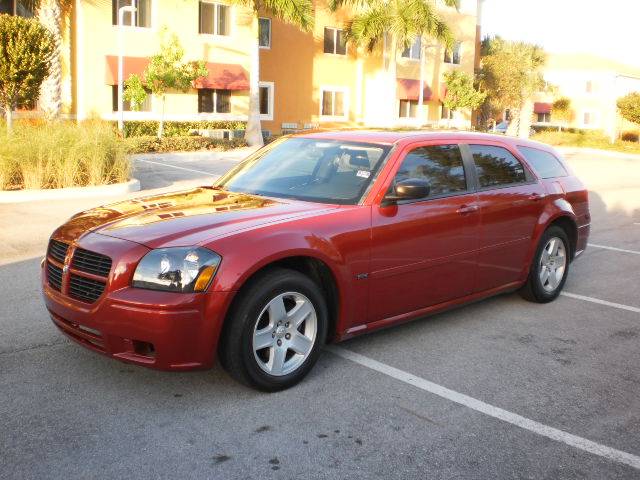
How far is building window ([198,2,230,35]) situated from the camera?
3219 cm

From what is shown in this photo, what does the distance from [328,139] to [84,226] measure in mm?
2091

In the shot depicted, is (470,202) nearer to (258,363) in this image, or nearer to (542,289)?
(542,289)

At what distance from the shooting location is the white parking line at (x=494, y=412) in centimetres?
398

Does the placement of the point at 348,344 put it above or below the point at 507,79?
below

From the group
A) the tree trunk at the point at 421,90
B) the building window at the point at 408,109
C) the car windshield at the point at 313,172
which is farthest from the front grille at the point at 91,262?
the building window at the point at 408,109

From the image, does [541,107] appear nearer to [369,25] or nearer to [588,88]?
[588,88]

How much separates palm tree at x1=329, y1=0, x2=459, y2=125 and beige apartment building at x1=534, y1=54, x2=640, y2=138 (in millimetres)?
31064

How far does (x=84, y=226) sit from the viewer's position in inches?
192

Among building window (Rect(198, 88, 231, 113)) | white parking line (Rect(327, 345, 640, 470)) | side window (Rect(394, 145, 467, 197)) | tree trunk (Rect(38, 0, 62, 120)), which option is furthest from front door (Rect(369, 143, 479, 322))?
building window (Rect(198, 88, 231, 113))

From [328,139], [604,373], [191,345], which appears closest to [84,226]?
[191,345]

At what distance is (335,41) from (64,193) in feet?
90.0

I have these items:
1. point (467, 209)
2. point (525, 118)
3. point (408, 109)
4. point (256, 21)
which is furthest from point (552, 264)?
point (525, 118)

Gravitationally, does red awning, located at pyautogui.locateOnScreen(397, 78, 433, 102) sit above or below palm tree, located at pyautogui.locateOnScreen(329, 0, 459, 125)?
below

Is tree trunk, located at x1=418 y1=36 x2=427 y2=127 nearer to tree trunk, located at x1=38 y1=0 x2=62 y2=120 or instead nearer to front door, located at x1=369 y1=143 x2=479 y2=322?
tree trunk, located at x1=38 y1=0 x2=62 y2=120
